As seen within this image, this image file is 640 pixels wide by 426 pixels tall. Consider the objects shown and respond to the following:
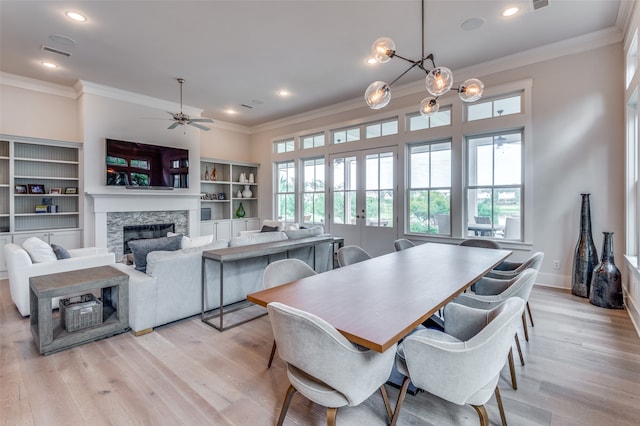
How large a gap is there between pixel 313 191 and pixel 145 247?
14.3 feet

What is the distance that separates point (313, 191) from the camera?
7.12m

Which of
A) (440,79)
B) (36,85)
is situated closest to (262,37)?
(440,79)

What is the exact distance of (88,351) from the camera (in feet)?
8.39

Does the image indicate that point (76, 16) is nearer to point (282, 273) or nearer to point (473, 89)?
point (282, 273)

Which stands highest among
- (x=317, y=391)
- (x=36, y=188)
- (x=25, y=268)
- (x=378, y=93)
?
(x=378, y=93)

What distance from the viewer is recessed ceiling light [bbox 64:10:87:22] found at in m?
3.31

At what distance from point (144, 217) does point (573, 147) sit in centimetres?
720

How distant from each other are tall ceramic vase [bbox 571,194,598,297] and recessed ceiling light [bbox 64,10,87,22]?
6.36 meters

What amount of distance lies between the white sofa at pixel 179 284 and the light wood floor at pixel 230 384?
0.20 meters

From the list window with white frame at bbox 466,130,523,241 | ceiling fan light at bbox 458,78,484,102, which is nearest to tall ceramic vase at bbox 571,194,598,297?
window with white frame at bbox 466,130,523,241

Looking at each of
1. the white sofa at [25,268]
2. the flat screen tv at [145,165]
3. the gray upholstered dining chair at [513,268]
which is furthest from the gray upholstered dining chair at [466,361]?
the flat screen tv at [145,165]

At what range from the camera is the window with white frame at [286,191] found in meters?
7.57

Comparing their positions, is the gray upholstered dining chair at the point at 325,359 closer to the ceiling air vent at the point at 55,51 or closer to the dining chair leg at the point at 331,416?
the dining chair leg at the point at 331,416

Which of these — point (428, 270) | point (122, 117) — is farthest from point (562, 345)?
point (122, 117)
